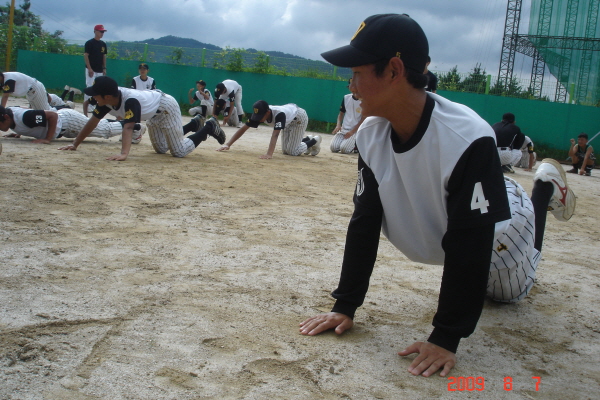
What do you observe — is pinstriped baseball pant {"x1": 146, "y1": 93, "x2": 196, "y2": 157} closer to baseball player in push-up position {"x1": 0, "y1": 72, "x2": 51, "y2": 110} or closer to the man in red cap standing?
baseball player in push-up position {"x1": 0, "y1": 72, "x2": 51, "y2": 110}

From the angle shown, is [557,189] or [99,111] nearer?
[557,189]

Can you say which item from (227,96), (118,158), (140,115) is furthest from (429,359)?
(227,96)

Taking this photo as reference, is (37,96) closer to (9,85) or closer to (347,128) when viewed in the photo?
(9,85)

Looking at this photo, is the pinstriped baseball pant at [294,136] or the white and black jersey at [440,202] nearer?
the white and black jersey at [440,202]

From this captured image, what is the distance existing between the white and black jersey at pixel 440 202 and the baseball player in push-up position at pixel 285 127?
627 centimetres

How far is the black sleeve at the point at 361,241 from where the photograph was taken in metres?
2.19

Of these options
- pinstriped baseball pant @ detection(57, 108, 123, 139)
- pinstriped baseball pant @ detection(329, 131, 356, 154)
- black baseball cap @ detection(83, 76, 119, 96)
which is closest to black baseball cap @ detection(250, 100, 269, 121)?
pinstriped baseball pant @ detection(57, 108, 123, 139)

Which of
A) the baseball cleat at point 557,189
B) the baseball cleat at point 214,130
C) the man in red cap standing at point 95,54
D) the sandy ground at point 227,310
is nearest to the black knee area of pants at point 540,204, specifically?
the baseball cleat at point 557,189

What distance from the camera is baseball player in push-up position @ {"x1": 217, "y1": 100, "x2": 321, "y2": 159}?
8.45m

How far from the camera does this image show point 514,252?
8.20 feet

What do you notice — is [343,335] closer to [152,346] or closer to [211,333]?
[211,333]

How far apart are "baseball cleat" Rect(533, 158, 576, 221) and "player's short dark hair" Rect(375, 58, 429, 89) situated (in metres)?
1.41

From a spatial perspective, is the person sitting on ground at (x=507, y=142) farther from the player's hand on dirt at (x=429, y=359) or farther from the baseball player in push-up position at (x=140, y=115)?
the player's hand on dirt at (x=429, y=359)
